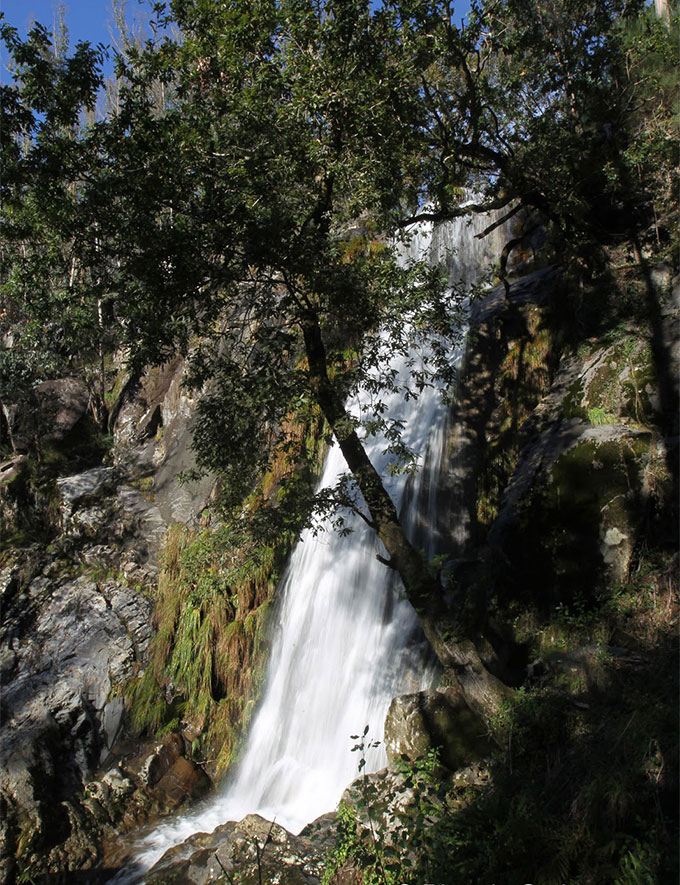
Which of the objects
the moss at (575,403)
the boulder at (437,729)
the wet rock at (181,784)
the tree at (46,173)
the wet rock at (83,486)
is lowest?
the wet rock at (181,784)

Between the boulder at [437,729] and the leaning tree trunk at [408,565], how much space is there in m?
0.23

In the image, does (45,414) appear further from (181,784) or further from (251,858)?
(251,858)

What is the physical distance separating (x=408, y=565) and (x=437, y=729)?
1.63 meters

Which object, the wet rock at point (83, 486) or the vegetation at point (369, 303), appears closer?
the vegetation at point (369, 303)

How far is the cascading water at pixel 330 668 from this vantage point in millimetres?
8000

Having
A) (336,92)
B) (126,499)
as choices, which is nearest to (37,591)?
(126,499)

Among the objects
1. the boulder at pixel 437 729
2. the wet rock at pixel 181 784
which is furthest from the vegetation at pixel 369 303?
the wet rock at pixel 181 784

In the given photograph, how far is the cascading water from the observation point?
26.2ft

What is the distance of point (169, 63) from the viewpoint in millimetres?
6258

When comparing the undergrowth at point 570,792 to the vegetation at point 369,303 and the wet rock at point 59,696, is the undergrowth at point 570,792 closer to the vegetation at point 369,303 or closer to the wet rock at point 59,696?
the vegetation at point 369,303

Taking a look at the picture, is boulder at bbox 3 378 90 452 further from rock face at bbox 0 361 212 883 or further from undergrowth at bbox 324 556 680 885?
undergrowth at bbox 324 556 680 885

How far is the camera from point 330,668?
8906 mm

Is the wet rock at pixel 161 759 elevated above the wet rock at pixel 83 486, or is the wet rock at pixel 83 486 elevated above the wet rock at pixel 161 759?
the wet rock at pixel 83 486

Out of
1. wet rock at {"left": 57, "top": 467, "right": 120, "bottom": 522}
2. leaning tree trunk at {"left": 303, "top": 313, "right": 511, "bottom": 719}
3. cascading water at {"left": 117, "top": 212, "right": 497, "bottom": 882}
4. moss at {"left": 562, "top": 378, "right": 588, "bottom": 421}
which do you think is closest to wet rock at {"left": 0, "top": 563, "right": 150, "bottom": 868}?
cascading water at {"left": 117, "top": 212, "right": 497, "bottom": 882}
